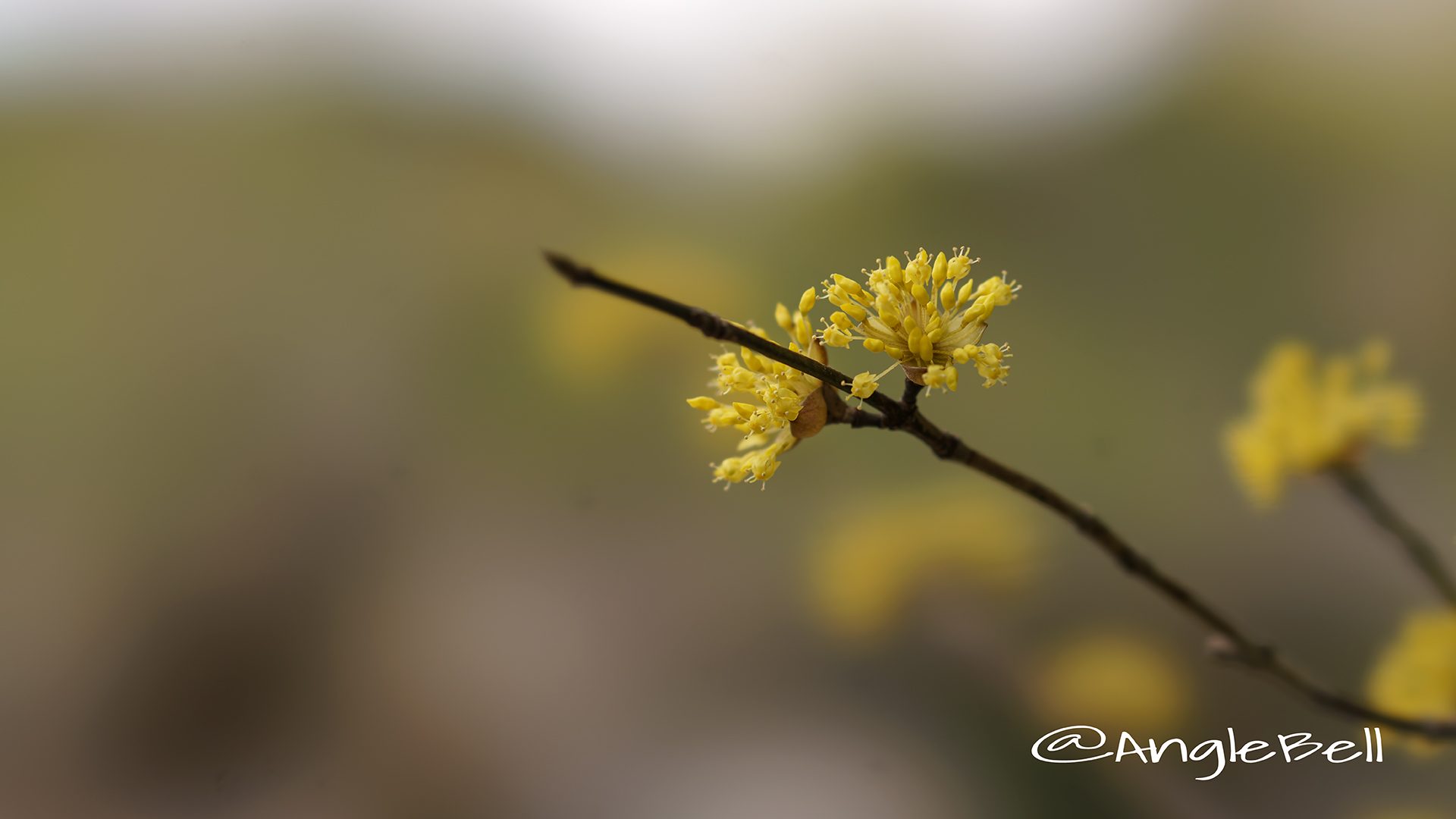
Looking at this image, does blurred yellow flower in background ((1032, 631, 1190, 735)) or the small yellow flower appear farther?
blurred yellow flower in background ((1032, 631, 1190, 735))

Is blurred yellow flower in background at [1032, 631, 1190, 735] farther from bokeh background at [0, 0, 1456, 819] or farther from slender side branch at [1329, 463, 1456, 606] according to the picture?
slender side branch at [1329, 463, 1456, 606]

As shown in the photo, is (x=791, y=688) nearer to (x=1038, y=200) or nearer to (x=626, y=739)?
(x=626, y=739)

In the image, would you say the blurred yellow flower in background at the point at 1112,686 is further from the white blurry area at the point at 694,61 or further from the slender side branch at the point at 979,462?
the white blurry area at the point at 694,61

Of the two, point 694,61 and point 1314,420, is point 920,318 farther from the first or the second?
point 694,61

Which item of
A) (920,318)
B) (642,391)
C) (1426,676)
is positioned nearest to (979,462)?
(920,318)

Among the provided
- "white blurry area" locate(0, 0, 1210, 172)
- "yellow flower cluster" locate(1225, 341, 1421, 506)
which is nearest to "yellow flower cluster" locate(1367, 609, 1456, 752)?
"yellow flower cluster" locate(1225, 341, 1421, 506)

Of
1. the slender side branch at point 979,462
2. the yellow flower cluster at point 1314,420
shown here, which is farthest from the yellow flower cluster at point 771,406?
the yellow flower cluster at point 1314,420
